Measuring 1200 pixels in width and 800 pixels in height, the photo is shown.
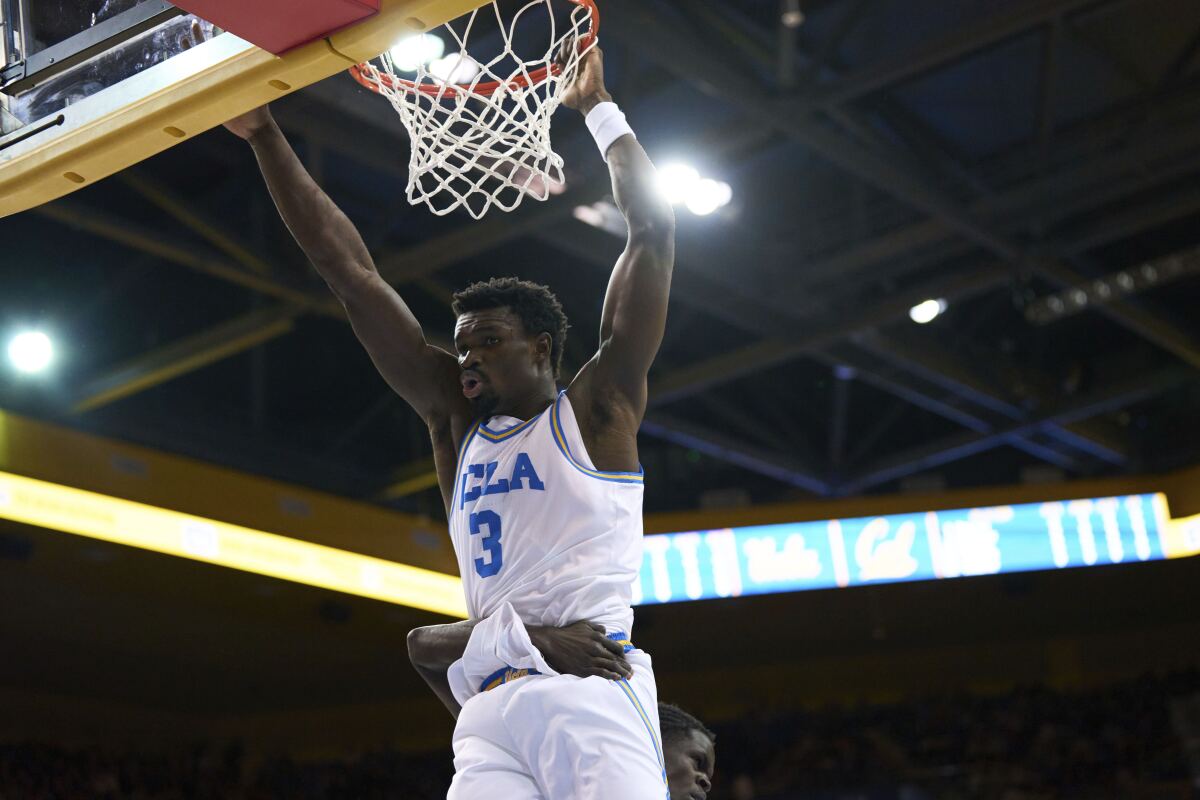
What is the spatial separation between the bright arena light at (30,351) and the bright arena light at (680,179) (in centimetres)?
417

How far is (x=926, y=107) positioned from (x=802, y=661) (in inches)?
350

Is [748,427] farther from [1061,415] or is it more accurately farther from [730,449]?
[1061,415]

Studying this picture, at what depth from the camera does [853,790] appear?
37.0 feet

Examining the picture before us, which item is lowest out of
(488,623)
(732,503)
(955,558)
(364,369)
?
(488,623)

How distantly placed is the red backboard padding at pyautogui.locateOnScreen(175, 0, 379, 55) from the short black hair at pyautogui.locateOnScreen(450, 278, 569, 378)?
0.75m

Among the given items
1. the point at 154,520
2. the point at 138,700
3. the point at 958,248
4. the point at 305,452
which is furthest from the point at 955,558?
the point at 138,700

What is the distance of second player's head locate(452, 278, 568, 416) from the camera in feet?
10.7

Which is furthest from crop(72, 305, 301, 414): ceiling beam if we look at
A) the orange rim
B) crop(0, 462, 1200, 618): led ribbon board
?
the orange rim

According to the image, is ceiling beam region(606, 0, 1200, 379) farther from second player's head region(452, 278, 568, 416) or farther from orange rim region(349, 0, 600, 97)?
second player's head region(452, 278, 568, 416)

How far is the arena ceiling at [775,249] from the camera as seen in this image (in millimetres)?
7648

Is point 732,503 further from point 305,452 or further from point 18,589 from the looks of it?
point 18,589

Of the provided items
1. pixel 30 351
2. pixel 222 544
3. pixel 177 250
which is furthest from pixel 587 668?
pixel 222 544

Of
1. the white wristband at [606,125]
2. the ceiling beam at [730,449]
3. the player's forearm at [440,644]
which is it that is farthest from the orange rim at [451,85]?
the ceiling beam at [730,449]

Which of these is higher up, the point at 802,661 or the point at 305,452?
the point at 305,452
